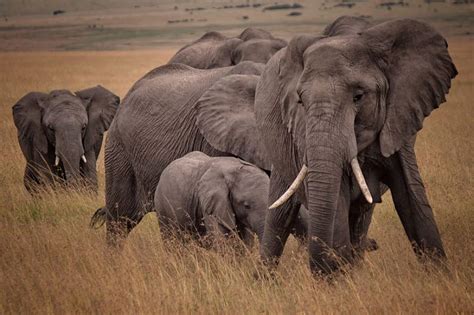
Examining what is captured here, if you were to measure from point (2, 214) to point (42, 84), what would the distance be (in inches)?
846

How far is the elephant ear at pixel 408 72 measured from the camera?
6.19m

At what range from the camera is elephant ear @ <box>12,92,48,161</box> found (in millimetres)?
13164

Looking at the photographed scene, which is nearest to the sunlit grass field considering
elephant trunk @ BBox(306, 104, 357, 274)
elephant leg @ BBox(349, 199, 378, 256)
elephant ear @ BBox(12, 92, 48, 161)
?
elephant leg @ BBox(349, 199, 378, 256)

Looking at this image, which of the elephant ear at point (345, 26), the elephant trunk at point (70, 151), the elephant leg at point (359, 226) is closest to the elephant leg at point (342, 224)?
the elephant leg at point (359, 226)

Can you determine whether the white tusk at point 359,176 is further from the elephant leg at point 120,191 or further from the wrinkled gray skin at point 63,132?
the wrinkled gray skin at point 63,132

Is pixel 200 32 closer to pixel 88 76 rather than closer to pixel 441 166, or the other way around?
pixel 88 76

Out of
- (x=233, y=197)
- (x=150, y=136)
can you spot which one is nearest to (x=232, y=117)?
(x=233, y=197)

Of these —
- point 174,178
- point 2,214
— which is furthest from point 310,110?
point 2,214

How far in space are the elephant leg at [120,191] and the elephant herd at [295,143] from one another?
1 centimetres

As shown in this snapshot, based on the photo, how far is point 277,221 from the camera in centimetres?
701

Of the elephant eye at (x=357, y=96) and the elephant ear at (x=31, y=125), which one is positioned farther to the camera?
the elephant ear at (x=31, y=125)

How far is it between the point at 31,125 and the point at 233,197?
20.7 ft

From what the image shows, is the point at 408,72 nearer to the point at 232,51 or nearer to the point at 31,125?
the point at 232,51

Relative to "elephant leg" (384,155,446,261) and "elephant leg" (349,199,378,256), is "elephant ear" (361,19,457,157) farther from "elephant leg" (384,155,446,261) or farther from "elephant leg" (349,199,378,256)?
"elephant leg" (349,199,378,256)
